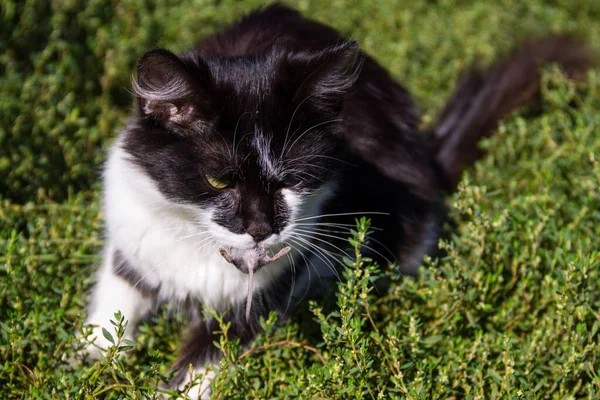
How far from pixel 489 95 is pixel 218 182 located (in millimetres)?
1907

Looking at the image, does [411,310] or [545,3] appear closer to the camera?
[411,310]

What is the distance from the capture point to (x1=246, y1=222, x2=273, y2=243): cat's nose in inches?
79.0

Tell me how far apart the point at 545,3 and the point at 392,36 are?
132cm

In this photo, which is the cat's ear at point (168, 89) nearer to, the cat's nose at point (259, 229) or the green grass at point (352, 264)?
the cat's nose at point (259, 229)

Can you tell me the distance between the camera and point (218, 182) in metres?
2.04

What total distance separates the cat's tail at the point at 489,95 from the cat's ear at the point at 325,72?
1256 millimetres

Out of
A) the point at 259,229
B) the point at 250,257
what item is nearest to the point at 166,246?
the point at 250,257

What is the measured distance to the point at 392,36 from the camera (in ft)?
14.3

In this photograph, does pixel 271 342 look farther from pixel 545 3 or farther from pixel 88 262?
pixel 545 3

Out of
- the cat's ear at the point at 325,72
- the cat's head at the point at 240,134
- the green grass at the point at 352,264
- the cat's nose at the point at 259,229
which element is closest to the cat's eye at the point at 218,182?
the cat's head at the point at 240,134

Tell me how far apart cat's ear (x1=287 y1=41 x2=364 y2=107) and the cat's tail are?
1256 millimetres

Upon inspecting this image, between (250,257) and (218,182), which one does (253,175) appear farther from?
(250,257)

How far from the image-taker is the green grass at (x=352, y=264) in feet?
7.11

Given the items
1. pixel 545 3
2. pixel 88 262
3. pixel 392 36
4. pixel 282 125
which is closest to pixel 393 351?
pixel 282 125
